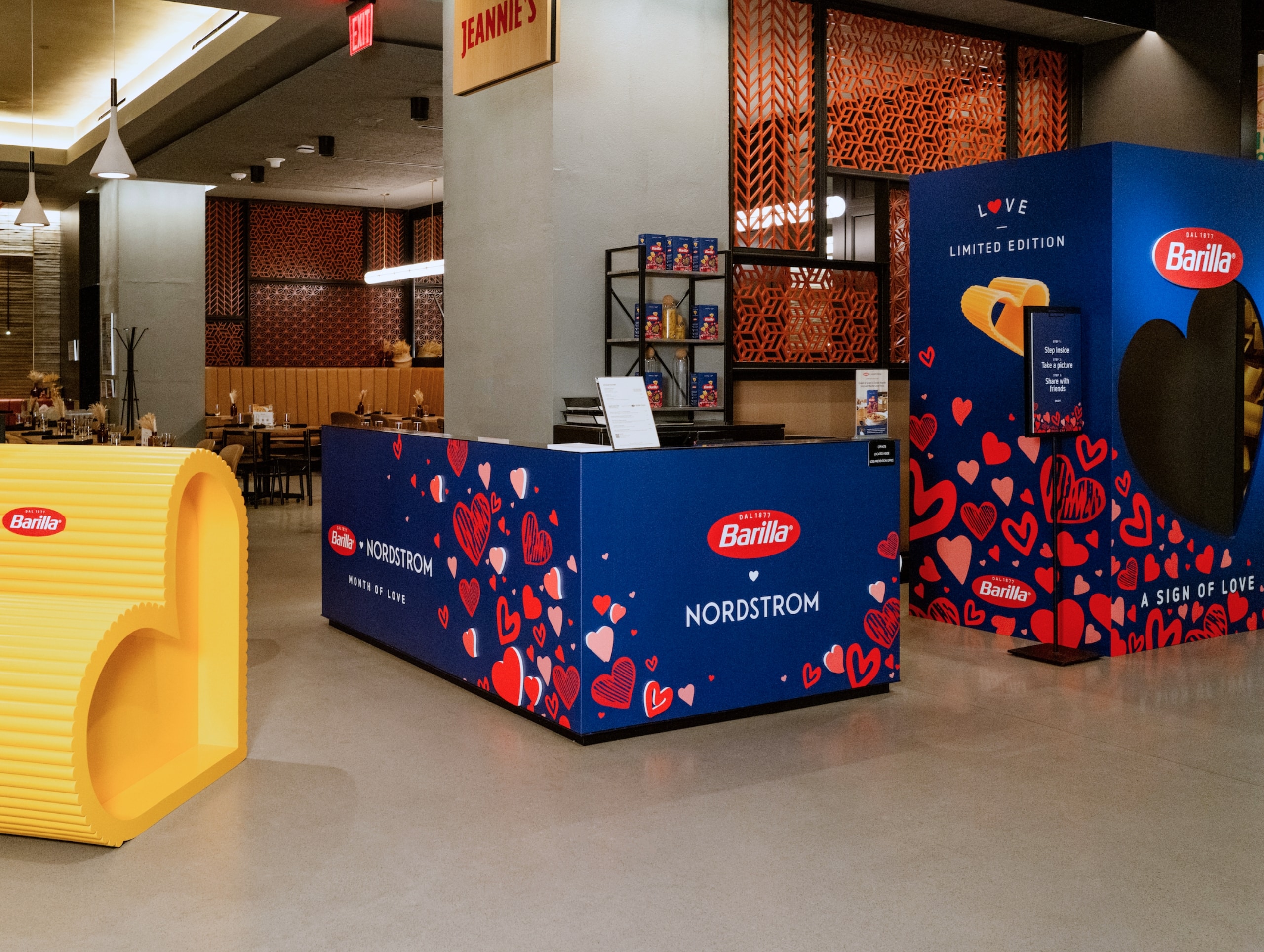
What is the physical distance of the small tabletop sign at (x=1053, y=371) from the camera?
18.1 ft

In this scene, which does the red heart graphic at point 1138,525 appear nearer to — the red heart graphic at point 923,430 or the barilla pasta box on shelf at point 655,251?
the red heart graphic at point 923,430

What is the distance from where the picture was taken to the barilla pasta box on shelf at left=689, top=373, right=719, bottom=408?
6.79 m

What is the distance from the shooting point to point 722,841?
3.43 meters

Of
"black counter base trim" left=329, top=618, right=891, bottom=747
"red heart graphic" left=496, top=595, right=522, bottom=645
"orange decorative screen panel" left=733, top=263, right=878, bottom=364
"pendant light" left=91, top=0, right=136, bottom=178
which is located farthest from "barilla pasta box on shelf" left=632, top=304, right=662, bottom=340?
"pendant light" left=91, top=0, right=136, bottom=178

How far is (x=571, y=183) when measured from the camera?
20.9 ft

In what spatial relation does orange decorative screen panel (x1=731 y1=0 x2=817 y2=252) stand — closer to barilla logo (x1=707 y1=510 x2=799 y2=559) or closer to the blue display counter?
the blue display counter

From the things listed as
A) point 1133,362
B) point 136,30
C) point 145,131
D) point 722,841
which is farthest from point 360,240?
point 722,841

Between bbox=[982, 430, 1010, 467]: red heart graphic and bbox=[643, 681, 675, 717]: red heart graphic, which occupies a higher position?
bbox=[982, 430, 1010, 467]: red heart graphic

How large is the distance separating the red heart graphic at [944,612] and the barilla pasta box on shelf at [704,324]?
6.56 ft

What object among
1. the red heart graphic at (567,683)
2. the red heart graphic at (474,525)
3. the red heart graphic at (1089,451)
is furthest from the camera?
the red heart graphic at (1089,451)

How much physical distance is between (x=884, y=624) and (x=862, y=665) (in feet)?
0.72

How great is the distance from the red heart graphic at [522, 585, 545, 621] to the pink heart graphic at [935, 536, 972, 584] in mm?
2885

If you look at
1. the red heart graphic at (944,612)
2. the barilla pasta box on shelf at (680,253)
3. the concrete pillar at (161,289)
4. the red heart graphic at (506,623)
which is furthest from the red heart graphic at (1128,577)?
the concrete pillar at (161,289)

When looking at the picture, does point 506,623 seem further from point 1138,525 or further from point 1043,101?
point 1043,101
